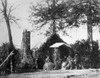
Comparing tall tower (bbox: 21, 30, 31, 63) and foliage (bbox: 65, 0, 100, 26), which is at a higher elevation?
foliage (bbox: 65, 0, 100, 26)

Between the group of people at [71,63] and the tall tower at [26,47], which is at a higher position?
the tall tower at [26,47]

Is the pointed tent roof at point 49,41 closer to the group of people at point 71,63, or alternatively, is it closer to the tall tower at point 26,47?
the tall tower at point 26,47

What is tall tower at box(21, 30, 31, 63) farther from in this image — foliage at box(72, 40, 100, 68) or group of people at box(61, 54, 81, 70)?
foliage at box(72, 40, 100, 68)

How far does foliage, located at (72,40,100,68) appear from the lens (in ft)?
119

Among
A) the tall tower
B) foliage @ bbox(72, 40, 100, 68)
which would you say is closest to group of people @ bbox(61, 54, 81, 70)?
foliage @ bbox(72, 40, 100, 68)

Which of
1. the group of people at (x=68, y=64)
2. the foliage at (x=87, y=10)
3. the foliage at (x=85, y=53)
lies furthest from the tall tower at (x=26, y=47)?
the foliage at (x=87, y=10)

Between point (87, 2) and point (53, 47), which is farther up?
point (87, 2)

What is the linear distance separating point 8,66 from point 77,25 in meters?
21.0

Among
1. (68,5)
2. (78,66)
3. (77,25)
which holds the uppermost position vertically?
(68,5)

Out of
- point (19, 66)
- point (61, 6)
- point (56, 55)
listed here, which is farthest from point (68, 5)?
point (19, 66)

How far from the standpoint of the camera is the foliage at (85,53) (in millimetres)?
36375

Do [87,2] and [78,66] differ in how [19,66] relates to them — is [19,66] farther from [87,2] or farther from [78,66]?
[87,2]

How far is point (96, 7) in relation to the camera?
140 ft

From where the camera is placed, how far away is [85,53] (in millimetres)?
36750
